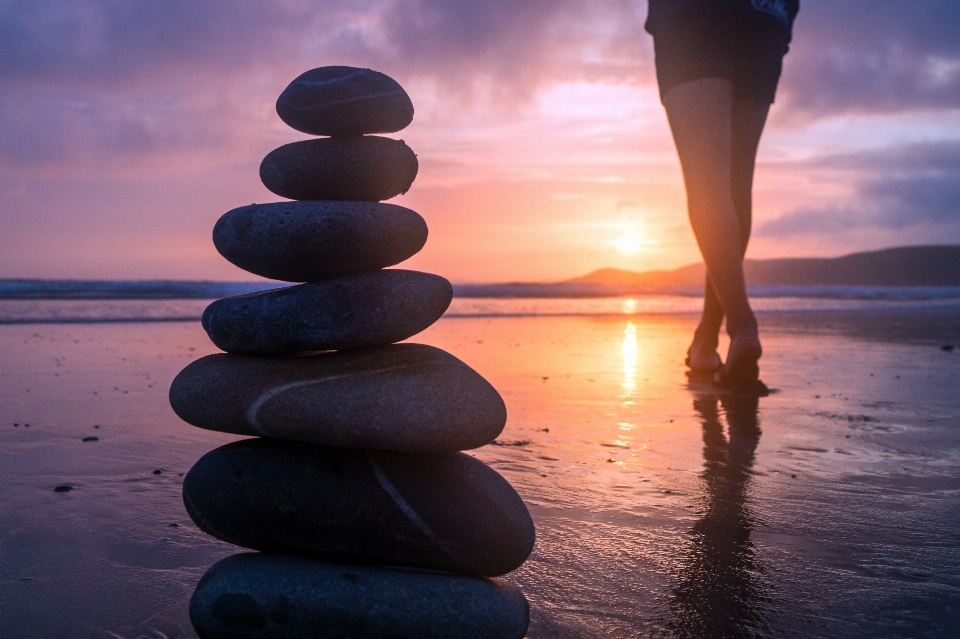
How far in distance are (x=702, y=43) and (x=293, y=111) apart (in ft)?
9.88

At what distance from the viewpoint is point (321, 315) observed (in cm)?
184

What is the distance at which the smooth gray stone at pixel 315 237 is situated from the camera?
1.86 metres

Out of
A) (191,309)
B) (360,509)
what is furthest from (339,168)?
(191,309)

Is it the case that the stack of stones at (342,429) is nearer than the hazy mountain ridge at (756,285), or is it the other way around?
the stack of stones at (342,429)

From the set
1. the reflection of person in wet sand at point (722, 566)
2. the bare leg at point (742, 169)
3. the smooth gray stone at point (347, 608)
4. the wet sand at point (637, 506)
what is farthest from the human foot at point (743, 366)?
the smooth gray stone at point (347, 608)

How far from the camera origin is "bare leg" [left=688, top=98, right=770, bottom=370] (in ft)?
15.6

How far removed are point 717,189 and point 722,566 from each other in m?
2.90

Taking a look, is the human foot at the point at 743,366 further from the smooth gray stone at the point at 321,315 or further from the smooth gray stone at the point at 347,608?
the smooth gray stone at the point at 347,608

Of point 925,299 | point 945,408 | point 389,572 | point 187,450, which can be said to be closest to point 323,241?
point 389,572

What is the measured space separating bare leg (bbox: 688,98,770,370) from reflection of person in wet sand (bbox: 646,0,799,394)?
6.1 inches

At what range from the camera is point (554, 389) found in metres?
5.01

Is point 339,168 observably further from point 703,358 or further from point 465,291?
point 465,291

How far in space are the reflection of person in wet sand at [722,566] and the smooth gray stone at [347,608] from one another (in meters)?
0.35

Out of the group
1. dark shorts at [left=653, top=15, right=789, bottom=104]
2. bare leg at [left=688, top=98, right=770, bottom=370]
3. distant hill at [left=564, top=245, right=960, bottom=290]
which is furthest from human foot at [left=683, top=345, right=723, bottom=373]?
distant hill at [left=564, top=245, right=960, bottom=290]
